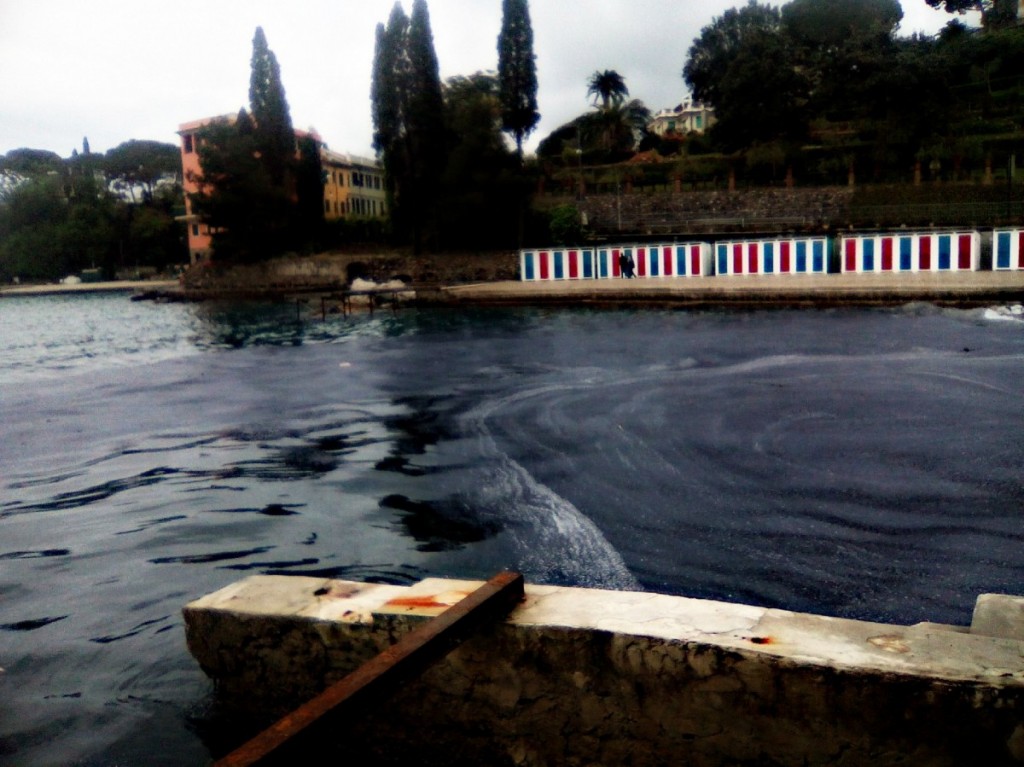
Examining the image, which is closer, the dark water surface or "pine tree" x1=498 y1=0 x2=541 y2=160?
the dark water surface

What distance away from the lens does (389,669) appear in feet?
7.73

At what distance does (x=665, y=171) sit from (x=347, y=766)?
148ft

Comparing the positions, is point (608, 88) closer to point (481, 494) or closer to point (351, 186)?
point (351, 186)

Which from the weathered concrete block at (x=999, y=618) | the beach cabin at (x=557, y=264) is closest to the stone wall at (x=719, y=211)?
the beach cabin at (x=557, y=264)

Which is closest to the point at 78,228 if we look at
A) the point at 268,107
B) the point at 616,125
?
the point at 268,107

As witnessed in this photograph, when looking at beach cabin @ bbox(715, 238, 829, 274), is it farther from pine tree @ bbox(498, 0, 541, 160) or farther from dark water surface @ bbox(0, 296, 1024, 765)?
pine tree @ bbox(498, 0, 541, 160)

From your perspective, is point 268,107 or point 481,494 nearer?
point 481,494

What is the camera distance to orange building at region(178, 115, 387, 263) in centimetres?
5856

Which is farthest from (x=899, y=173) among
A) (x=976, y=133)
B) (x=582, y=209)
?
(x=582, y=209)

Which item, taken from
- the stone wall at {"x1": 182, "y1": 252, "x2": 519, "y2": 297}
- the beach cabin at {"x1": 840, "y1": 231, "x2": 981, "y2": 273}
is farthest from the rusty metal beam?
the stone wall at {"x1": 182, "y1": 252, "x2": 519, "y2": 297}

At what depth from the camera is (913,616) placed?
13.5ft

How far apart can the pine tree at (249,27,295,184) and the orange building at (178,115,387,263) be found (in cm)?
562

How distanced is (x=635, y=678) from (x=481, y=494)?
161 inches

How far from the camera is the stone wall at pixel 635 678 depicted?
7.43 feet
